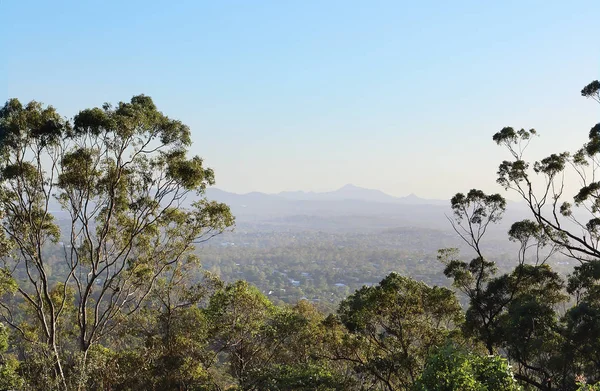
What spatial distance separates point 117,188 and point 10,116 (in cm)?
322

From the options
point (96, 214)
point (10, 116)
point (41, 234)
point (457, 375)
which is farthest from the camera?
point (96, 214)

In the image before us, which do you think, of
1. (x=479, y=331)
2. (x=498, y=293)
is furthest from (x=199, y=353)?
(x=498, y=293)

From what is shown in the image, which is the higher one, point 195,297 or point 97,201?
point 97,201

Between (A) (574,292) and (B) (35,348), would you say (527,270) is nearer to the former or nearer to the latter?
(A) (574,292)

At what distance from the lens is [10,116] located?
9.60 metres

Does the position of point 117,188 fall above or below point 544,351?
above

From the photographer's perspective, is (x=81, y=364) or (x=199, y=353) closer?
(x=81, y=364)

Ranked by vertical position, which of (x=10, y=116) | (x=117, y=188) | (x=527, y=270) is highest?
(x=10, y=116)

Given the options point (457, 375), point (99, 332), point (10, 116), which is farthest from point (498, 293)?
point (10, 116)

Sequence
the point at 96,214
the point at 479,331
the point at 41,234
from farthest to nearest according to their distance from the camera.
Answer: the point at 479,331 → the point at 96,214 → the point at 41,234

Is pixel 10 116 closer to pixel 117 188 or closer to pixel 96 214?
pixel 117 188

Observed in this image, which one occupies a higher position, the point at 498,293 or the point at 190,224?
the point at 190,224

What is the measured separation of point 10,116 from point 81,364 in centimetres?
629

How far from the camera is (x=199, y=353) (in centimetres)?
1341
